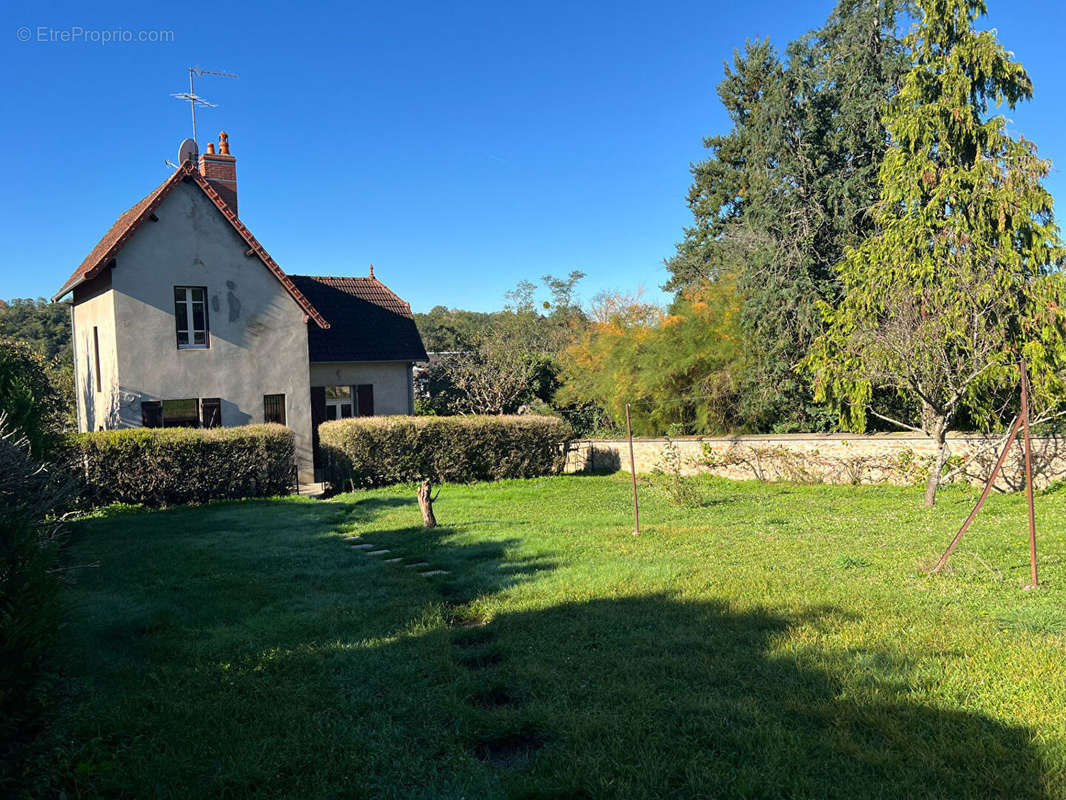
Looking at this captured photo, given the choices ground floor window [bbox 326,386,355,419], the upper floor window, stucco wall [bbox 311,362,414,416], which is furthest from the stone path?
stucco wall [bbox 311,362,414,416]

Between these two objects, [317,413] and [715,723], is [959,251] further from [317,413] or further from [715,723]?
[317,413]

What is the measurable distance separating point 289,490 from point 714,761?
53.2 ft

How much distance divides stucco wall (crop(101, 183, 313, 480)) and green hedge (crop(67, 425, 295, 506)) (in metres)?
2.86

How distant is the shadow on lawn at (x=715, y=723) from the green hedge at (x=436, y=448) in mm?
13636

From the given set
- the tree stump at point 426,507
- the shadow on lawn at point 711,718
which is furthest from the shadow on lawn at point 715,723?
the tree stump at point 426,507

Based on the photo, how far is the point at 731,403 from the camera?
73.8 feet

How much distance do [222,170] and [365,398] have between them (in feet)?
28.1

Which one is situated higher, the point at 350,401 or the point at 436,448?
the point at 350,401

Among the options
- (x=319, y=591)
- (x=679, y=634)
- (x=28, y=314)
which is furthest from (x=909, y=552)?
(x=28, y=314)

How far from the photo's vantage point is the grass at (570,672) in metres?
3.96

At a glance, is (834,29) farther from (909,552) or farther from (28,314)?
(28,314)

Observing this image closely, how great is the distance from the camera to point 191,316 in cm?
1989

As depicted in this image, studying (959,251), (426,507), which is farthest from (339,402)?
(959,251)

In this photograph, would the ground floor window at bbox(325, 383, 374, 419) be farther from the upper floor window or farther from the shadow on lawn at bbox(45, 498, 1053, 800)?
the shadow on lawn at bbox(45, 498, 1053, 800)
